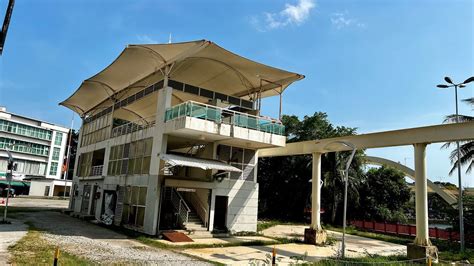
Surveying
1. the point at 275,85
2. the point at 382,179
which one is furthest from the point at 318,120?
the point at 275,85

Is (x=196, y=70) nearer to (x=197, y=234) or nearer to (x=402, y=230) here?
(x=197, y=234)

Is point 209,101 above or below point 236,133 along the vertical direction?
above

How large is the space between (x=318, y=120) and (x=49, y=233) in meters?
29.6

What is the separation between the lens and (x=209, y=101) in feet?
76.9

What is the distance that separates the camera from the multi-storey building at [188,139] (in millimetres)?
19266

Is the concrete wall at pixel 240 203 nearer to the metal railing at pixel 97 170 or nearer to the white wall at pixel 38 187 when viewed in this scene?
the metal railing at pixel 97 170

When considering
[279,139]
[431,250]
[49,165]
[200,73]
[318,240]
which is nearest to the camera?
[431,250]

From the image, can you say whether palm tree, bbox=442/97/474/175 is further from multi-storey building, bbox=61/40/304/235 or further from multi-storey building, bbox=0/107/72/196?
multi-storey building, bbox=0/107/72/196

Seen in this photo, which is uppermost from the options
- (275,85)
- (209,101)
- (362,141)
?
(275,85)

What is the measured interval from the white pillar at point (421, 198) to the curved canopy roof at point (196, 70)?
9.03 meters

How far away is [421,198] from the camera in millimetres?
15359

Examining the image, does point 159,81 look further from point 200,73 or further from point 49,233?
point 49,233

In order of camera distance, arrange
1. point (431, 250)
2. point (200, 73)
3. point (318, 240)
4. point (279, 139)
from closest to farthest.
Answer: point (431, 250) → point (318, 240) → point (279, 139) → point (200, 73)

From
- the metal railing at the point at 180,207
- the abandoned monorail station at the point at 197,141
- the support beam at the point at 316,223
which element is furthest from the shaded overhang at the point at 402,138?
the metal railing at the point at 180,207
